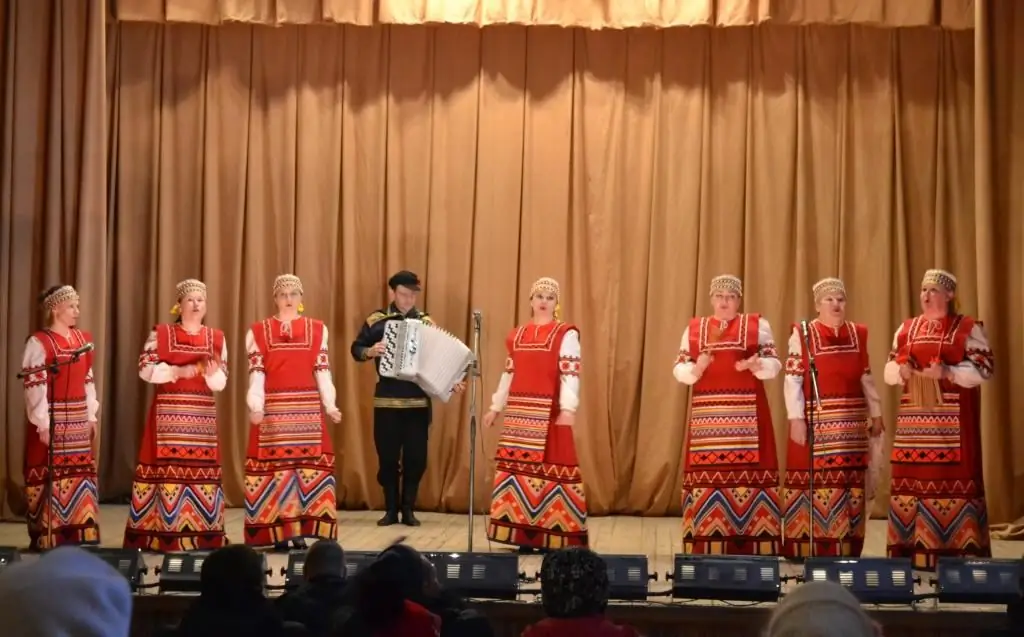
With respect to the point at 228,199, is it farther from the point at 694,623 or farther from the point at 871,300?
the point at 694,623

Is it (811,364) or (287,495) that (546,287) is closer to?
(811,364)

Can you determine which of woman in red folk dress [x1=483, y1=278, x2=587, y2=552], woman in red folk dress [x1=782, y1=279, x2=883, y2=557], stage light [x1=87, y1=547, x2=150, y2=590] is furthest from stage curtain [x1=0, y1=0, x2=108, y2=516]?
woman in red folk dress [x1=782, y1=279, x2=883, y2=557]

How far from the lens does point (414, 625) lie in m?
2.91

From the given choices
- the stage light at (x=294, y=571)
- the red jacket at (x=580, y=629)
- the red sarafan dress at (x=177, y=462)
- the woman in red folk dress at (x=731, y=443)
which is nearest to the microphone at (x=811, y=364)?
the woman in red folk dress at (x=731, y=443)

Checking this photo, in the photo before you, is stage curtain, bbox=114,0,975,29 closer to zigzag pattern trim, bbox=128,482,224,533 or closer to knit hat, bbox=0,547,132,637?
zigzag pattern trim, bbox=128,482,224,533

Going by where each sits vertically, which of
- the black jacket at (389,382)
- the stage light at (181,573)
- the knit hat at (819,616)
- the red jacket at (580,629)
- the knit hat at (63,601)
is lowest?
the stage light at (181,573)

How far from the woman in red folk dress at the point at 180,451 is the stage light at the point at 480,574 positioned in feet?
6.80

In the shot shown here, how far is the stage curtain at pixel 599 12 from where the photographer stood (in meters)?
7.93

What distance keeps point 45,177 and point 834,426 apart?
4917 mm

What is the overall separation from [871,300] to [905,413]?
2.13 meters

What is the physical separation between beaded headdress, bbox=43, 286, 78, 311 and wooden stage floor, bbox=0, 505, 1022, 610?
126 centimetres

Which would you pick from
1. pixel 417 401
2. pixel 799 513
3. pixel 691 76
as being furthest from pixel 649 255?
pixel 799 513

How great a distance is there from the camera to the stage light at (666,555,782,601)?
16.3 feet

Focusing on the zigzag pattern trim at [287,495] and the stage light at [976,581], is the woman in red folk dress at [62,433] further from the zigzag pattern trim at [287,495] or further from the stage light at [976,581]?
the stage light at [976,581]
